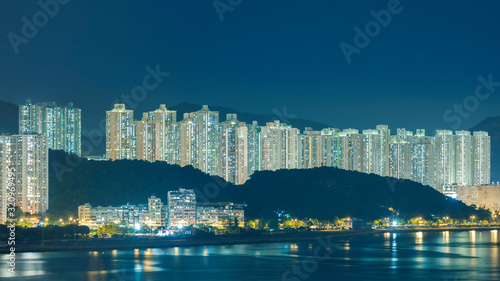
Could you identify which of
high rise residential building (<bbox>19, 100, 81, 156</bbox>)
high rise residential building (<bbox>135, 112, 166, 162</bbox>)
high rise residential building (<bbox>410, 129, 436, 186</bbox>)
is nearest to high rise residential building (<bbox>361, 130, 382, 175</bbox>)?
high rise residential building (<bbox>410, 129, 436, 186</bbox>)

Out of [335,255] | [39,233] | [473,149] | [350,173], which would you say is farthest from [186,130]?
[473,149]

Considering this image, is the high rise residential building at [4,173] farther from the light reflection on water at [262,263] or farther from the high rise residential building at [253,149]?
the high rise residential building at [253,149]

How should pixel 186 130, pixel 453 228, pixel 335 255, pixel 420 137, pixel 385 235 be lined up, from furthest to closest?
pixel 420 137, pixel 453 228, pixel 186 130, pixel 385 235, pixel 335 255

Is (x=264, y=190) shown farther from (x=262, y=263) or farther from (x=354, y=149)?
(x=262, y=263)

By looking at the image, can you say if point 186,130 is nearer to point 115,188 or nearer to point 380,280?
point 115,188

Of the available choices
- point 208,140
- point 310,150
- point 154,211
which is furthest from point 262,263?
point 310,150

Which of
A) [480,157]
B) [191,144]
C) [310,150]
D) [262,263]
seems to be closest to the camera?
[262,263]
